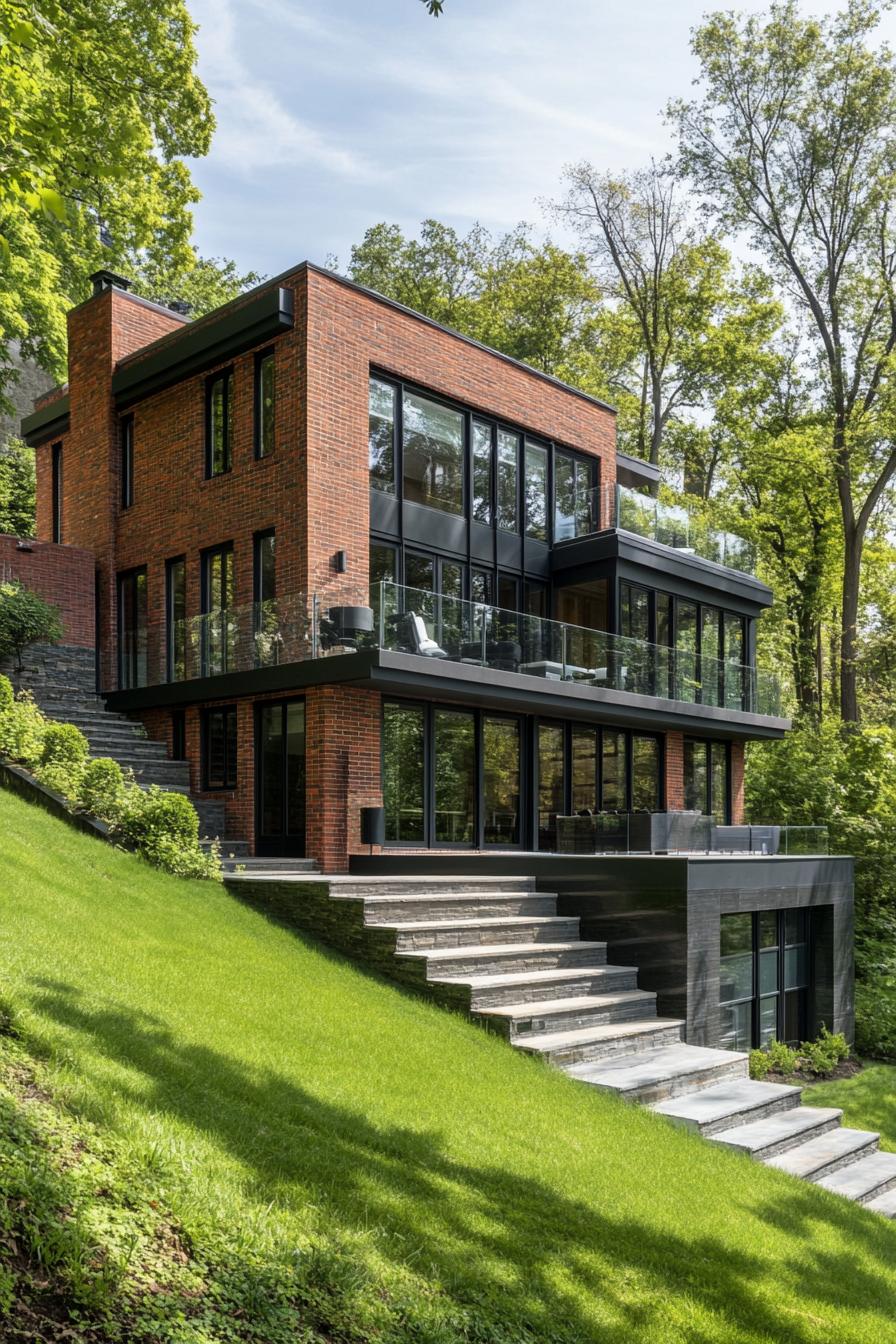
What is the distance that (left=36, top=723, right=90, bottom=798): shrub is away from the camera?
14305 mm

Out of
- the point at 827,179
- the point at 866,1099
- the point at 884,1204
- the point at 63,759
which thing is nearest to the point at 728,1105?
the point at 884,1204

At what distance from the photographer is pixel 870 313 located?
1231 inches

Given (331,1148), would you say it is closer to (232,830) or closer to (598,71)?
(598,71)

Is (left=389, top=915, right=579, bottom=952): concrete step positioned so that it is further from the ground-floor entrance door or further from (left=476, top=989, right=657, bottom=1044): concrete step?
the ground-floor entrance door

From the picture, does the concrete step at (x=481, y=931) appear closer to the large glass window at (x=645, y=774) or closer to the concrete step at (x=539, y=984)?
the concrete step at (x=539, y=984)

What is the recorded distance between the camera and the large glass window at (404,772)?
17078mm

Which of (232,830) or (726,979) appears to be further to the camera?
(232,830)

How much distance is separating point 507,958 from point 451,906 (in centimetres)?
122

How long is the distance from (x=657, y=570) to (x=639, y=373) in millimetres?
18297

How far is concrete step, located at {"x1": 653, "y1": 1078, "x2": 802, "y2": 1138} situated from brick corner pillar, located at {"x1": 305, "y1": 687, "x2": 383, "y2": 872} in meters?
6.61

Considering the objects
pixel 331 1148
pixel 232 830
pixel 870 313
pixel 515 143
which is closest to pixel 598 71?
pixel 515 143

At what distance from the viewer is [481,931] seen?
13102 millimetres

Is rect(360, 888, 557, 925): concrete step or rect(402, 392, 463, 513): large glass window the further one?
rect(402, 392, 463, 513): large glass window

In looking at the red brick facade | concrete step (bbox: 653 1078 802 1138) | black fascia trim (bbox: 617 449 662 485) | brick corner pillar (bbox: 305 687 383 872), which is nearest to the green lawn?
concrete step (bbox: 653 1078 802 1138)
